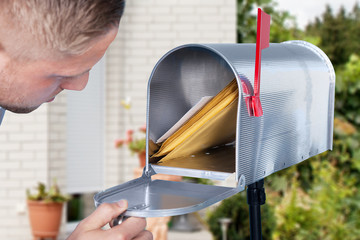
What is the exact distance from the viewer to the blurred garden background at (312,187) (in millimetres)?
3773

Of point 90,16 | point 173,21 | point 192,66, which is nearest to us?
point 90,16

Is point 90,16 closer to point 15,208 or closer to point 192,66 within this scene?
point 192,66

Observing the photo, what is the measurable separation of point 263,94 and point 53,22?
419 millimetres

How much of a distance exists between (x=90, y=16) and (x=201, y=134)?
375 mm

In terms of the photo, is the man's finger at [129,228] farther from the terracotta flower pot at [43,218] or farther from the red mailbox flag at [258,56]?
the terracotta flower pot at [43,218]

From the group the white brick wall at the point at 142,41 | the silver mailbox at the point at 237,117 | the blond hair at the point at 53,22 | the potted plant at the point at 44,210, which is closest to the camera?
the blond hair at the point at 53,22

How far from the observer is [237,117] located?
0.84 metres

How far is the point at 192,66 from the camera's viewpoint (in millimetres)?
1121

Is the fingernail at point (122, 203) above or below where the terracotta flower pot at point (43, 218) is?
above

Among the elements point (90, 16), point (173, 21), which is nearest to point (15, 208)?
point (173, 21)

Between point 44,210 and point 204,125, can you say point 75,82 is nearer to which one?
point 204,125

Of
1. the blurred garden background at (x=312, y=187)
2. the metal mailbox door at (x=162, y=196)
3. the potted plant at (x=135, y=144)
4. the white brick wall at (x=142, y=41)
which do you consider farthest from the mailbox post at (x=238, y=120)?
the white brick wall at (x=142, y=41)

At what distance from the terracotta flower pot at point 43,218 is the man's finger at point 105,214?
3464mm

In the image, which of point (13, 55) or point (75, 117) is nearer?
point (13, 55)
